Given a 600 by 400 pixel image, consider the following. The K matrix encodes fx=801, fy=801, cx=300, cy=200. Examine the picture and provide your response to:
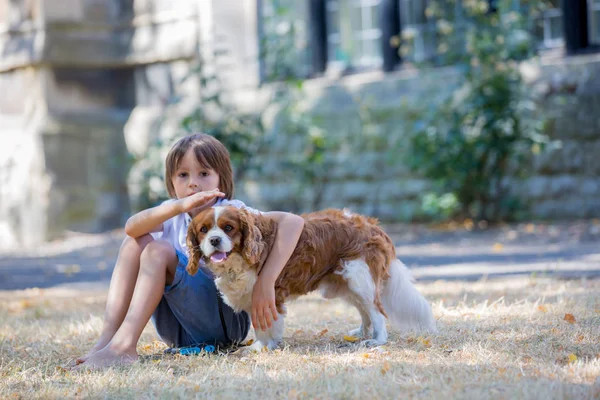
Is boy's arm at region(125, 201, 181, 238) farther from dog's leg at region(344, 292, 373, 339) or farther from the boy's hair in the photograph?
dog's leg at region(344, 292, 373, 339)

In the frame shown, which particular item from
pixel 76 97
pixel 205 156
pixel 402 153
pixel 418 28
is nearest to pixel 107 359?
pixel 205 156

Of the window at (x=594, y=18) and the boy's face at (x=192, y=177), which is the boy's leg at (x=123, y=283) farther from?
the window at (x=594, y=18)

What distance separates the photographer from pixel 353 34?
36.1 feet

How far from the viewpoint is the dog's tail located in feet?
13.2

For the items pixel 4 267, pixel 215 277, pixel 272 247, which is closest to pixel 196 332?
pixel 215 277

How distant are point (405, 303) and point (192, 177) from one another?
1.23 meters

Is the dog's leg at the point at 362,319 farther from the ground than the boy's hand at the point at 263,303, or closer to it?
closer to it

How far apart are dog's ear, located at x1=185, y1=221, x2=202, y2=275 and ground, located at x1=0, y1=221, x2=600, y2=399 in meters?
0.43

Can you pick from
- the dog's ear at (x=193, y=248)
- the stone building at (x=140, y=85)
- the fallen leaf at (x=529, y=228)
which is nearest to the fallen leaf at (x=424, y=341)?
the dog's ear at (x=193, y=248)

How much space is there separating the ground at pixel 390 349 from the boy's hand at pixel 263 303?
6.1 inches

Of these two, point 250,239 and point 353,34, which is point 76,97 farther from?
point 250,239

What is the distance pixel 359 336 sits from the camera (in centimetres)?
412

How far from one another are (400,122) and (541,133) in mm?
1790

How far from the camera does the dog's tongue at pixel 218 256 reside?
3.57m
